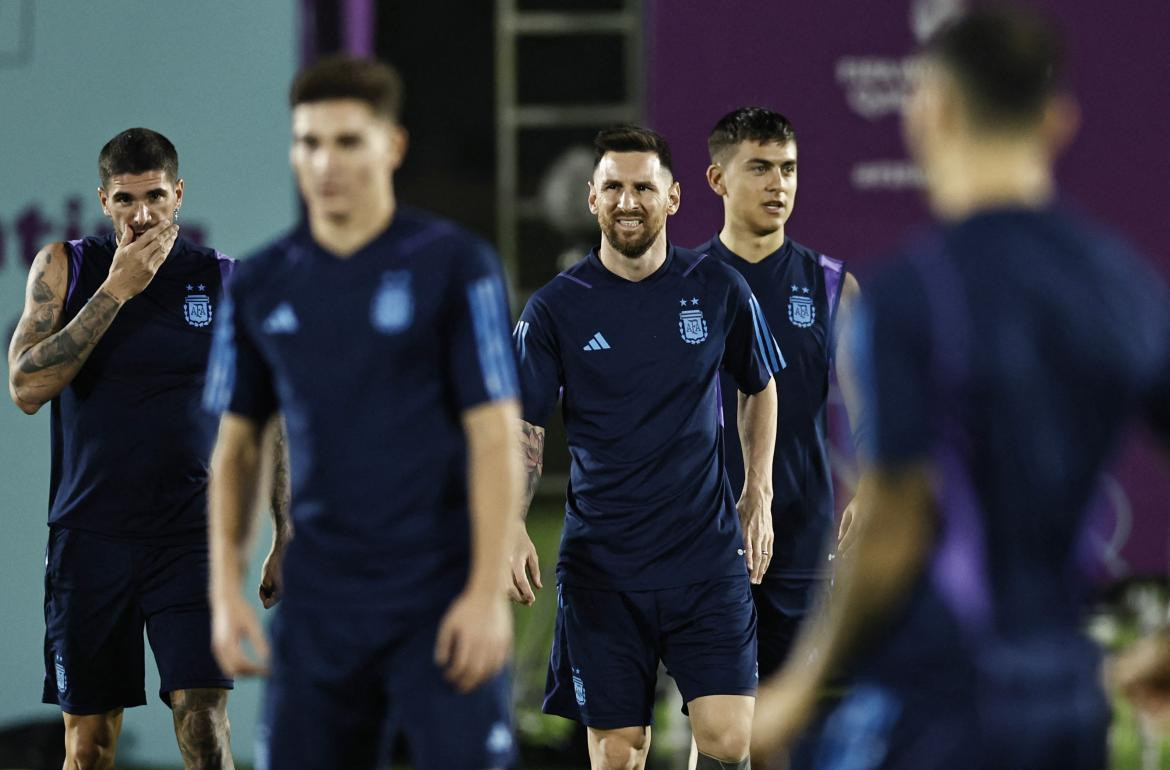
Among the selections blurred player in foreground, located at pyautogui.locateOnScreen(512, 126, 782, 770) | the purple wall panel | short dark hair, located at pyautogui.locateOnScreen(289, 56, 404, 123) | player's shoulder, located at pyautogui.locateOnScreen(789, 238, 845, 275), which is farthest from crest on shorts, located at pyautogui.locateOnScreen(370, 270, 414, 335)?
the purple wall panel

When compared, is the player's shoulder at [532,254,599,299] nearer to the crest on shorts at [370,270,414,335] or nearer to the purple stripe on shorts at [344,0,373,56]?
the crest on shorts at [370,270,414,335]

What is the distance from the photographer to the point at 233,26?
7215 mm

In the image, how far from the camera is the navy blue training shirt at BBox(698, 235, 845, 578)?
530 centimetres

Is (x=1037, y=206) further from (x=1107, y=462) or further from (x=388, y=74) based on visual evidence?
(x=388, y=74)

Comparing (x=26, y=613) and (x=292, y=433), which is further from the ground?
(x=292, y=433)

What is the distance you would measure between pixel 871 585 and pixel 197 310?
3157 mm

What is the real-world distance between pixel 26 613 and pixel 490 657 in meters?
4.76

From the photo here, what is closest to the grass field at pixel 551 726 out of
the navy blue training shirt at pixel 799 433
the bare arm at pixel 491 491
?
the navy blue training shirt at pixel 799 433

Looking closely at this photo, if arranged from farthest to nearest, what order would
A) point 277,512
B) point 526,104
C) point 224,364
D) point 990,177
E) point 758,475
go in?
point 526,104 < point 758,475 < point 277,512 < point 224,364 < point 990,177

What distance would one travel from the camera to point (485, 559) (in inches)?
123

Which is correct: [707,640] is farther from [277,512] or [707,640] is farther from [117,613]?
[117,613]

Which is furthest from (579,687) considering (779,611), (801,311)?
(801,311)

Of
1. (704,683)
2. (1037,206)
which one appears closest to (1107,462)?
(1037,206)

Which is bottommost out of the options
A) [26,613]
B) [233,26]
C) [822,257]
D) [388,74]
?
[26,613]
